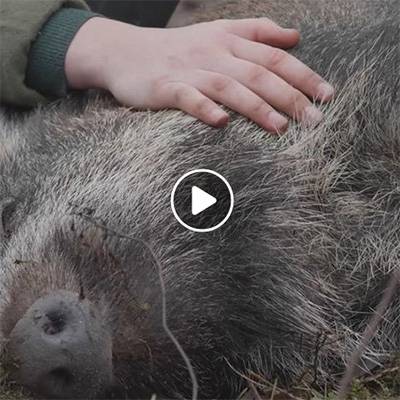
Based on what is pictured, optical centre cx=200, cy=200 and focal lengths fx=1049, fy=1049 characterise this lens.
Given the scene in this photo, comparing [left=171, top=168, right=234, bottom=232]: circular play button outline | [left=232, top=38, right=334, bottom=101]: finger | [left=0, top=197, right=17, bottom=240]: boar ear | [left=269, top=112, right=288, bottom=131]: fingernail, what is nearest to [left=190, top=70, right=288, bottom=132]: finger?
[left=269, top=112, right=288, bottom=131]: fingernail

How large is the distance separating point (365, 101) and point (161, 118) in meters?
0.59

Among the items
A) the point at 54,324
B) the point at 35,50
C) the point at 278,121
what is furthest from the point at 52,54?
the point at 54,324

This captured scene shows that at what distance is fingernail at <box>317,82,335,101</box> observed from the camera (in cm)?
300

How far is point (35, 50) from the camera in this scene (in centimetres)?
360

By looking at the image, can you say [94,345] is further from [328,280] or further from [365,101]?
[365,101]

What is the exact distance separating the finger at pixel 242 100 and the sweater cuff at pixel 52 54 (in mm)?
656

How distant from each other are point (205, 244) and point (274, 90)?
0.57 m

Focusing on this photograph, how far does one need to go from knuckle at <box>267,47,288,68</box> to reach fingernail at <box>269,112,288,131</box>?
0.69 ft

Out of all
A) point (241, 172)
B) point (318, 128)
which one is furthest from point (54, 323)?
point (318, 128)

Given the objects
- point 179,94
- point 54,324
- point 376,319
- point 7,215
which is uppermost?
point 179,94

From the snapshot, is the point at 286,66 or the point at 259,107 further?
the point at 286,66

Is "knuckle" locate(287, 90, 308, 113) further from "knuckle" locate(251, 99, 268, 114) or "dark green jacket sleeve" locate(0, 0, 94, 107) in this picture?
"dark green jacket sleeve" locate(0, 0, 94, 107)

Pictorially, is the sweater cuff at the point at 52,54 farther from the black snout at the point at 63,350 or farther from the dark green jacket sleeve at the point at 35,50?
the black snout at the point at 63,350

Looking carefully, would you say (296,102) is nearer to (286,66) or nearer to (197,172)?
(286,66)
